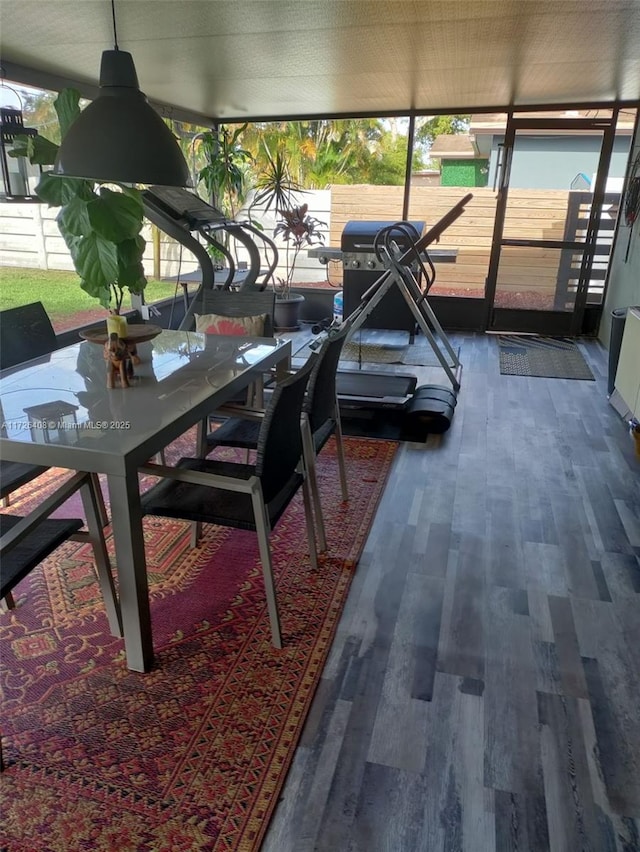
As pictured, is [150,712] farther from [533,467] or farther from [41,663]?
[533,467]

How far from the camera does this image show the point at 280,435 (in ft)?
6.10

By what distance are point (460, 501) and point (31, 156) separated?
260cm

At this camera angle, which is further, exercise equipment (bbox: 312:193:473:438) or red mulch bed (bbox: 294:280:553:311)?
red mulch bed (bbox: 294:280:553:311)

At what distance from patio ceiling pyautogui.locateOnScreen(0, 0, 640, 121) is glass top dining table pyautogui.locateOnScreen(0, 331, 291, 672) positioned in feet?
5.27

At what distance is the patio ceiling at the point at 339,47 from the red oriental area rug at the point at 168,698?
8.03 ft

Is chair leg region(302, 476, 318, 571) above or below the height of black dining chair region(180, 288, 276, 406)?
below

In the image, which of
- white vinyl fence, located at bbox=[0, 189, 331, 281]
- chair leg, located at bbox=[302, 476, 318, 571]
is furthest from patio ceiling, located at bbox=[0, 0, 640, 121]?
chair leg, located at bbox=[302, 476, 318, 571]

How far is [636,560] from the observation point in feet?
7.89

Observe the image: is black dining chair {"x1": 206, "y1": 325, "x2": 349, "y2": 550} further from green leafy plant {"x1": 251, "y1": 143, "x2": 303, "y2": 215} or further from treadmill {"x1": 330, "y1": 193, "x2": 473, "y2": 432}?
green leafy plant {"x1": 251, "y1": 143, "x2": 303, "y2": 215}

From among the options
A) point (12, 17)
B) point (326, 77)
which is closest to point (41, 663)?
point (12, 17)

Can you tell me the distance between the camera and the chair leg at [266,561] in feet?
5.98

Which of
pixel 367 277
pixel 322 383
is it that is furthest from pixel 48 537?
pixel 367 277

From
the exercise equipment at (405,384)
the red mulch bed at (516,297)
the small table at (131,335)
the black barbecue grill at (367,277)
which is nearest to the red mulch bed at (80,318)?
the black barbecue grill at (367,277)

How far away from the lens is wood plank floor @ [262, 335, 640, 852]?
1389mm
